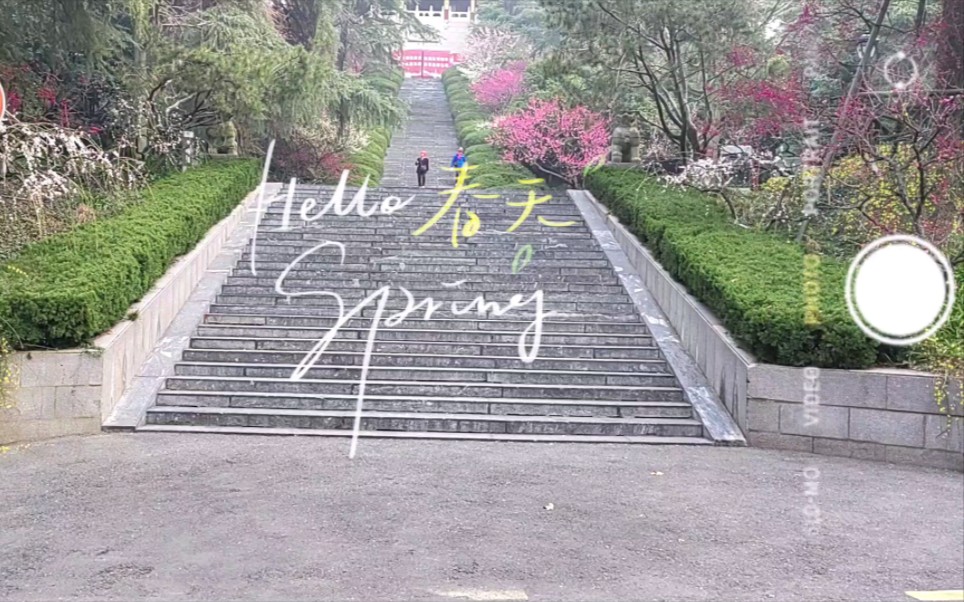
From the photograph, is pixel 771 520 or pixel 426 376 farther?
pixel 426 376

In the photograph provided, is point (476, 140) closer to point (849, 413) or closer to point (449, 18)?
point (849, 413)

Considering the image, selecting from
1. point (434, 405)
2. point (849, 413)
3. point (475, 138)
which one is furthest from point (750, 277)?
point (475, 138)

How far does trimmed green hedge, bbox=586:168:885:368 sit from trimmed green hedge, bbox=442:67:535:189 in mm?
8473

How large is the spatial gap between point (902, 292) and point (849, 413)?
4.39 ft

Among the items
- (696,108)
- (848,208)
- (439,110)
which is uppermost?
(439,110)

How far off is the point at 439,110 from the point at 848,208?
114 ft

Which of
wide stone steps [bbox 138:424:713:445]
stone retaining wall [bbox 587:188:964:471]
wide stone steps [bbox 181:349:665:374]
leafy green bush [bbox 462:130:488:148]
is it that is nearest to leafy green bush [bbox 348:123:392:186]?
leafy green bush [bbox 462:130:488:148]

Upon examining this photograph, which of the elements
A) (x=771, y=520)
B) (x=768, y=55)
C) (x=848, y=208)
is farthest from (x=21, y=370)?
(x=768, y=55)

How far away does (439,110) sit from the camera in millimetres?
44750

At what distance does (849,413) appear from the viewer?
26.7 ft

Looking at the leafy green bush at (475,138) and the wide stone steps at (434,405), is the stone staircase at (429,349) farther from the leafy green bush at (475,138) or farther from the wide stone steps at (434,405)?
the leafy green bush at (475,138)

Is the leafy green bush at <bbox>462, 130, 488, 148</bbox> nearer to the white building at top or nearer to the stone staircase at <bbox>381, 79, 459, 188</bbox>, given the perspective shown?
the stone staircase at <bbox>381, 79, 459, 188</bbox>

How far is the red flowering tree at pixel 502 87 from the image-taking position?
118ft

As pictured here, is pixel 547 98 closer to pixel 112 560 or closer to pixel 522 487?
pixel 522 487
